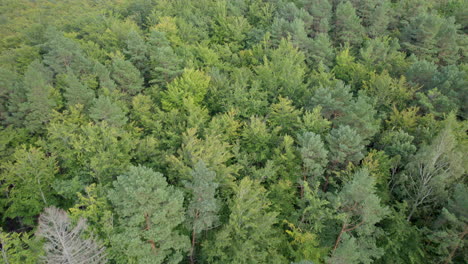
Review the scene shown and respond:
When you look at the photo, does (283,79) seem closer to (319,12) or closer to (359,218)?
(359,218)

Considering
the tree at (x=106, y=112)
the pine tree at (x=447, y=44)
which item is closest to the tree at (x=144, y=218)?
the tree at (x=106, y=112)

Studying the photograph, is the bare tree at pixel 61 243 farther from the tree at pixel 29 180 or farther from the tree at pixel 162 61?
the tree at pixel 162 61

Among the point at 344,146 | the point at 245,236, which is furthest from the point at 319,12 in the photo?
Answer: the point at 245,236

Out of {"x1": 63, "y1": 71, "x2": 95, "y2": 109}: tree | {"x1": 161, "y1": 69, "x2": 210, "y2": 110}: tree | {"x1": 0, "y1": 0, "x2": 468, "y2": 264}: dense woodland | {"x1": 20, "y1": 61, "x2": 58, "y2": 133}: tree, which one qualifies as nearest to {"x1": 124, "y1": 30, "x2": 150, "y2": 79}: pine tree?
{"x1": 0, "y1": 0, "x2": 468, "y2": 264}: dense woodland

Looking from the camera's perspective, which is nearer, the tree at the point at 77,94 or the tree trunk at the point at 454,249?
the tree trunk at the point at 454,249

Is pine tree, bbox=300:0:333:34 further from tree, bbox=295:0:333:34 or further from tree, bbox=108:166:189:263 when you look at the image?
tree, bbox=108:166:189:263

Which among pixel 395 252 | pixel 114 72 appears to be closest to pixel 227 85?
pixel 114 72

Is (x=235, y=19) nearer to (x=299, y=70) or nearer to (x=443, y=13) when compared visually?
(x=299, y=70)
